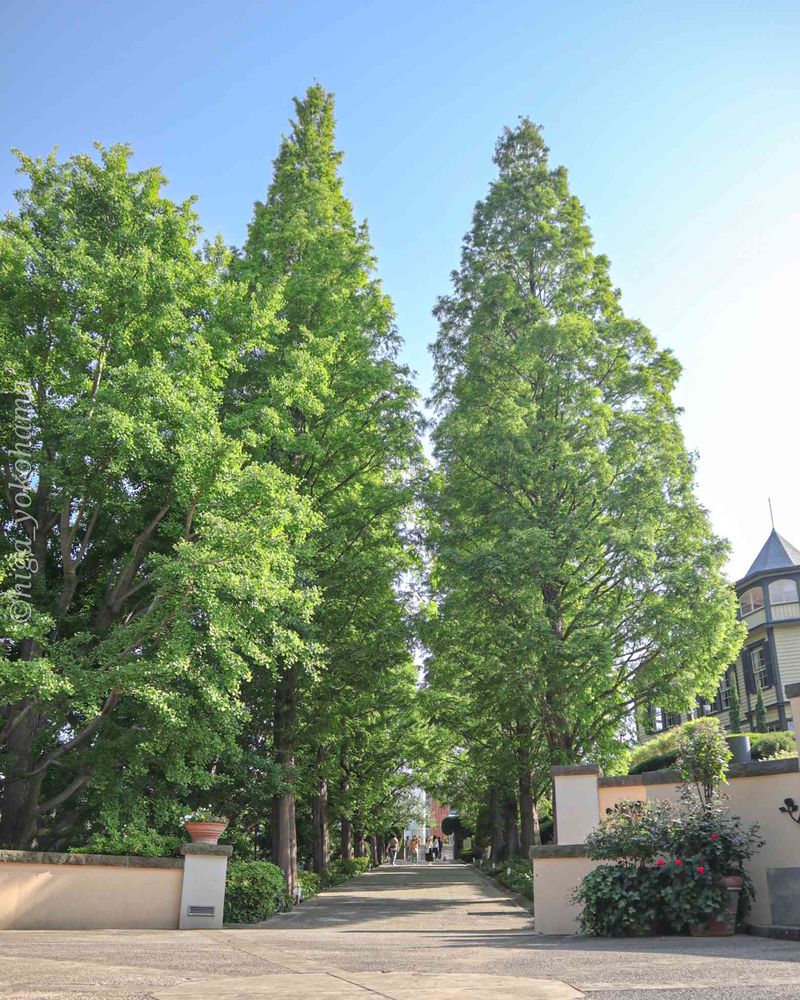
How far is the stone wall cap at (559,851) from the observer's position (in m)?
10.2

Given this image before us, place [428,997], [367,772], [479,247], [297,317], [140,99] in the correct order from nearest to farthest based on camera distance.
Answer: [428,997] < [140,99] < [297,317] < [479,247] < [367,772]

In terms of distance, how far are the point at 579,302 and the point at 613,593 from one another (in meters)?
6.99

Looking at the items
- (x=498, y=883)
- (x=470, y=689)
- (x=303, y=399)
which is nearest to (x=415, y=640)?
(x=470, y=689)

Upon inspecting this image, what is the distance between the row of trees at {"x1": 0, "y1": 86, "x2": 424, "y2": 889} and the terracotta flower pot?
81 cm

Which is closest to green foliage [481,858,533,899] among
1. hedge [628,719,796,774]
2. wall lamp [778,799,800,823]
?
hedge [628,719,796,774]

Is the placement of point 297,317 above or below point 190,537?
above

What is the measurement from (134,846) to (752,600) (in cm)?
3165

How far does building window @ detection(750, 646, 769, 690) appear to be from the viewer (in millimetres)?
35531

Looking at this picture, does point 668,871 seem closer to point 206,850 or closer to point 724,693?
point 206,850

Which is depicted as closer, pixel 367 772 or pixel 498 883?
pixel 498 883

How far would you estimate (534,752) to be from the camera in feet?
66.2

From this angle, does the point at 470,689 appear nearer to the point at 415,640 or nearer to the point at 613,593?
the point at 415,640

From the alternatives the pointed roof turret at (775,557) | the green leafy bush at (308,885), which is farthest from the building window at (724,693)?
the green leafy bush at (308,885)

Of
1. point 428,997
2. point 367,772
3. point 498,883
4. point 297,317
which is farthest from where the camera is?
point 367,772
